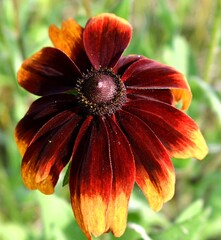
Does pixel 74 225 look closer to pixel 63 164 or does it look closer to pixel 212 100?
pixel 63 164

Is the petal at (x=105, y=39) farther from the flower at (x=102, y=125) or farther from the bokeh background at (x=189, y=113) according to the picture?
the bokeh background at (x=189, y=113)

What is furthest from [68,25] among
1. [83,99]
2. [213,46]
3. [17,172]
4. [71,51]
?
[17,172]

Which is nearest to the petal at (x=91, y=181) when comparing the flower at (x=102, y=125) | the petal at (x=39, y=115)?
the flower at (x=102, y=125)

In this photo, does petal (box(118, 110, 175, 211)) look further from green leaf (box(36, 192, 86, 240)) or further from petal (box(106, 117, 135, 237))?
green leaf (box(36, 192, 86, 240))

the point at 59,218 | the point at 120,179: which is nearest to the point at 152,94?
the point at 120,179

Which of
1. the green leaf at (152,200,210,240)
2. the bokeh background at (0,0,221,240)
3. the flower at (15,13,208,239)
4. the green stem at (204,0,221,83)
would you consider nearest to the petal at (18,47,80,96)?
the flower at (15,13,208,239)
